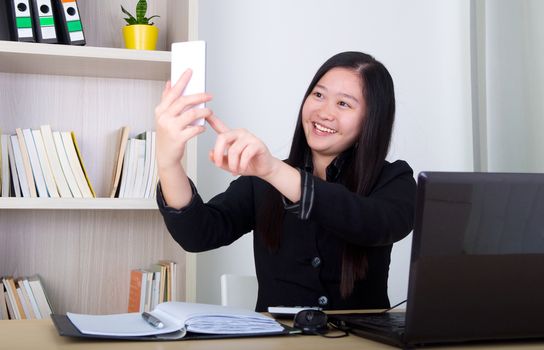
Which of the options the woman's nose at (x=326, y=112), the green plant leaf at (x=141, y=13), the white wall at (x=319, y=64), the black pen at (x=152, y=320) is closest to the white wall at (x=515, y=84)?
the white wall at (x=319, y=64)

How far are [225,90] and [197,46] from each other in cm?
175

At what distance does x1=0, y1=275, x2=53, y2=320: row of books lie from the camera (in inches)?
96.6

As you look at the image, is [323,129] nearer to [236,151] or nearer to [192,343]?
[236,151]

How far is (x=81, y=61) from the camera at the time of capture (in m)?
2.50

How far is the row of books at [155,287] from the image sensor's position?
2561mm

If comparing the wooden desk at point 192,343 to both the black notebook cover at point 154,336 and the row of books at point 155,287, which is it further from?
the row of books at point 155,287

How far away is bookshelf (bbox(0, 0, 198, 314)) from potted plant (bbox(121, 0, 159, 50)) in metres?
0.07

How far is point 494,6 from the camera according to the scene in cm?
309

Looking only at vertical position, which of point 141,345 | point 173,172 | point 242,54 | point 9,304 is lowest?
point 9,304

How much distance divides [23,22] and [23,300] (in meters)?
0.95

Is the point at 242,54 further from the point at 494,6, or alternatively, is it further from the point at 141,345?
the point at 141,345

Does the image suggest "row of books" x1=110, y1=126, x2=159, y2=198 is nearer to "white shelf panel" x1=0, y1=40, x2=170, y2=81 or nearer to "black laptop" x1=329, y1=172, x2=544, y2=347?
"white shelf panel" x1=0, y1=40, x2=170, y2=81

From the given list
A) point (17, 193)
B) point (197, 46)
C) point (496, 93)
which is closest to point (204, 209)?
point (197, 46)

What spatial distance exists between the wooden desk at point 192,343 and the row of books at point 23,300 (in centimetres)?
132
